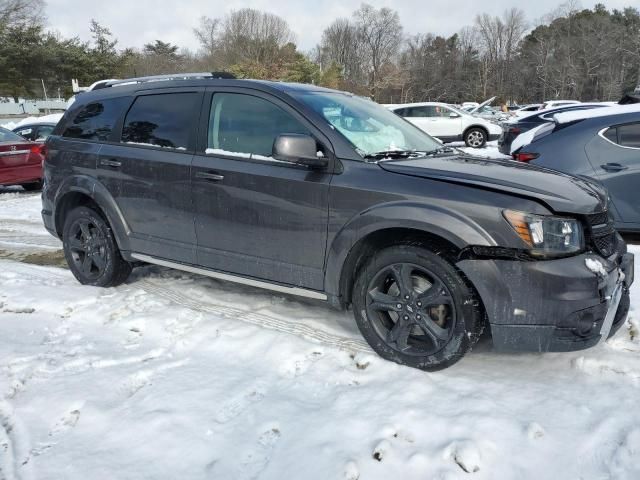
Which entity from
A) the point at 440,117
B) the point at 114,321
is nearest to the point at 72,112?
the point at 114,321

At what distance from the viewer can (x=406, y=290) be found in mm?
2982

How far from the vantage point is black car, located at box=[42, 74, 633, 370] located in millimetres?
2695

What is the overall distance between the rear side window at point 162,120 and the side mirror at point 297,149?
41.8 inches

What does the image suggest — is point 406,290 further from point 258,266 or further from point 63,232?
point 63,232

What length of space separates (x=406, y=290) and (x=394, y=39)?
72.6 m

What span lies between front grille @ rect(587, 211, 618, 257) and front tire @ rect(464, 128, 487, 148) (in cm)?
1575

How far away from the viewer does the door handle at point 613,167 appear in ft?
17.4

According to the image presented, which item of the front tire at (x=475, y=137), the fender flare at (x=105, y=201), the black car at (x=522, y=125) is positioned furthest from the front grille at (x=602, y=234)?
the front tire at (x=475, y=137)

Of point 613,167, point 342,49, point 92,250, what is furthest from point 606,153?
point 342,49

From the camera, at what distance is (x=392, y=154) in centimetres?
334

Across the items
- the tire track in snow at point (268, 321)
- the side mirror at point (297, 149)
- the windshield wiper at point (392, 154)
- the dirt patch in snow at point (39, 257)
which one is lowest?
the tire track in snow at point (268, 321)

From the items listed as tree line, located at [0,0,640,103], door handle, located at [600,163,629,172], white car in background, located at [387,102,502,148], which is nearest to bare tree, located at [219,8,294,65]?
tree line, located at [0,0,640,103]

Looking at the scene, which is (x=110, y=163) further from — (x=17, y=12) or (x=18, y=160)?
(x=17, y=12)

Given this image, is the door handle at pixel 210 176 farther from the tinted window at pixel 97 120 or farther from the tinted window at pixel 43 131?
the tinted window at pixel 43 131
